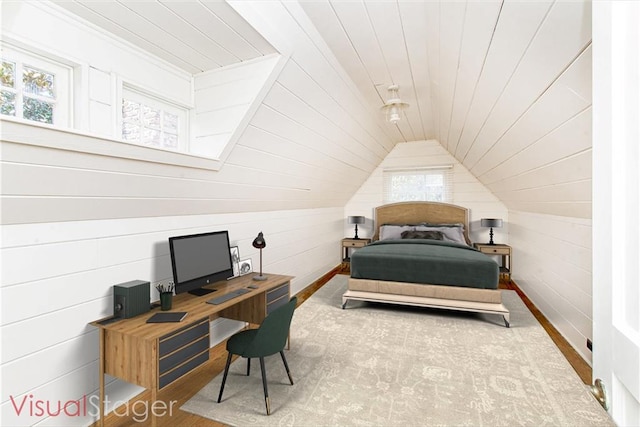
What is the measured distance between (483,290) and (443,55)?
2.42m

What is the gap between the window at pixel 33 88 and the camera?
1.37 m

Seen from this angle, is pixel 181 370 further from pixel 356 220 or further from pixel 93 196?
pixel 356 220

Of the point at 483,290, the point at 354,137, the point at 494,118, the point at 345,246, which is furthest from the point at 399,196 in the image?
the point at 494,118

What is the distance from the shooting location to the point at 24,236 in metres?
1.45

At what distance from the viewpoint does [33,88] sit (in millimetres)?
1449

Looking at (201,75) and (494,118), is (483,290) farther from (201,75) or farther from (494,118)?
(201,75)

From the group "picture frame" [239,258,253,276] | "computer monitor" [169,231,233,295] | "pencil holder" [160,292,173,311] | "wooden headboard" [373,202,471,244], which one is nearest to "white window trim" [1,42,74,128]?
"computer monitor" [169,231,233,295]

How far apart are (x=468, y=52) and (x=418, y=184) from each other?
405cm

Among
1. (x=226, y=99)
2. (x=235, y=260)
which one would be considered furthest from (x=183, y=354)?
(x=226, y=99)

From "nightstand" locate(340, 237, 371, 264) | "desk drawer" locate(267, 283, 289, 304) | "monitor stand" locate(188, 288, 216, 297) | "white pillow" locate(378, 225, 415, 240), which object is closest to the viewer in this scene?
"monitor stand" locate(188, 288, 216, 297)

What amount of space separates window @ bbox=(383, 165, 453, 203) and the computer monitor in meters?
4.06

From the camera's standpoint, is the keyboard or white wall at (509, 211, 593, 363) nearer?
the keyboard

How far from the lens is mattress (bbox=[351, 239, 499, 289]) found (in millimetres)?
3297

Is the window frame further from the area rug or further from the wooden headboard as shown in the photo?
the wooden headboard
